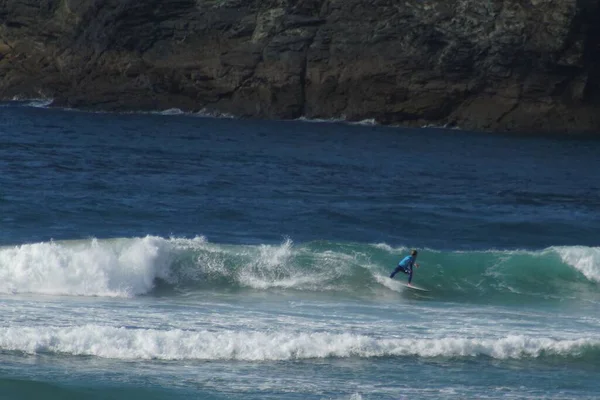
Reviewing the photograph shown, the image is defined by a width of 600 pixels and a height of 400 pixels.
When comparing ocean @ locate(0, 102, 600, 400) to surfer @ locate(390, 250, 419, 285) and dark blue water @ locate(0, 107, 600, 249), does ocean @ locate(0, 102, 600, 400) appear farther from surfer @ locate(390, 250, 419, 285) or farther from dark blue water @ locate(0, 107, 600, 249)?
Answer: surfer @ locate(390, 250, 419, 285)

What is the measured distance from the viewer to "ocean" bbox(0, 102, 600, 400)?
1284 centimetres

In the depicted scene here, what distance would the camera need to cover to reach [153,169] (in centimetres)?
3008

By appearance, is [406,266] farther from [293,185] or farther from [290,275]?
[293,185]

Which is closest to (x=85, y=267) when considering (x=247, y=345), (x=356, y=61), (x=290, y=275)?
(x=290, y=275)

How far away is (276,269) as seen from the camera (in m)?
18.7

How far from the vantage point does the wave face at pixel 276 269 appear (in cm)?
1752

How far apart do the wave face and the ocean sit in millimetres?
42

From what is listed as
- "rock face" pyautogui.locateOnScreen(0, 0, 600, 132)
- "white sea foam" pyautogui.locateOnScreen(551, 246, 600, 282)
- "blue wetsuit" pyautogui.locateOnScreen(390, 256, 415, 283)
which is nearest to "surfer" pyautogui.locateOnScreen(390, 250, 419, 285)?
"blue wetsuit" pyautogui.locateOnScreen(390, 256, 415, 283)

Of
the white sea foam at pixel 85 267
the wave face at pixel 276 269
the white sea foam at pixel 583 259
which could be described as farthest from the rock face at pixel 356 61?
the white sea foam at pixel 85 267

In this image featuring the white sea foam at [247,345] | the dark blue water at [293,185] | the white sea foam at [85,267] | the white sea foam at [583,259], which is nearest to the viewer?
the white sea foam at [247,345]

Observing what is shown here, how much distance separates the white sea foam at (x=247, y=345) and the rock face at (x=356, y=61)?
112 feet

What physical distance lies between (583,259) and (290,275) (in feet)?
17.7

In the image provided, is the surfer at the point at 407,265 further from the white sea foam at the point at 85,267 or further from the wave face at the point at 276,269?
A: the white sea foam at the point at 85,267

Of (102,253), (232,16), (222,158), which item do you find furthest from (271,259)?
(232,16)
